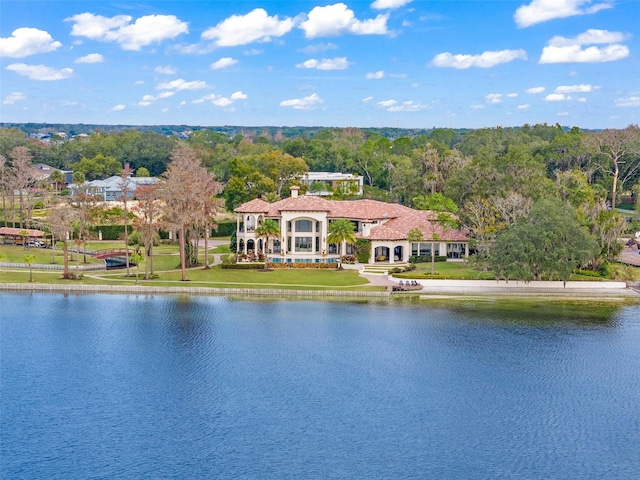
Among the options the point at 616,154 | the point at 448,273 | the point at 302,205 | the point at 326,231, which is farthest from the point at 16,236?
the point at 616,154

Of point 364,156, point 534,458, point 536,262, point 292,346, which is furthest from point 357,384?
point 364,156

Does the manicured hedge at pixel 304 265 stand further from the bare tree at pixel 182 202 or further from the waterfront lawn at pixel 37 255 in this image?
the waterfront lawn at pixel 37 255

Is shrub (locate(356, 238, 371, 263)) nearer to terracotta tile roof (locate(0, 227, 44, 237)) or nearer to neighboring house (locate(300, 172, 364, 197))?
neighboring house (locate(300, 172, 364, 197))

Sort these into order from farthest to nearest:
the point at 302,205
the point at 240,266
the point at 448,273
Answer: the point at 302,205, the point at 240,266, the point at 448,273

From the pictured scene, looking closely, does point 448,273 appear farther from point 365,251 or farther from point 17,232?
point 17,232

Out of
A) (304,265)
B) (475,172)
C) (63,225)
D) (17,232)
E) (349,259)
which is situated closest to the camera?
(63,225)

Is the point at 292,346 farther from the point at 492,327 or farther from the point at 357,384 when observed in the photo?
the point at 492,327
